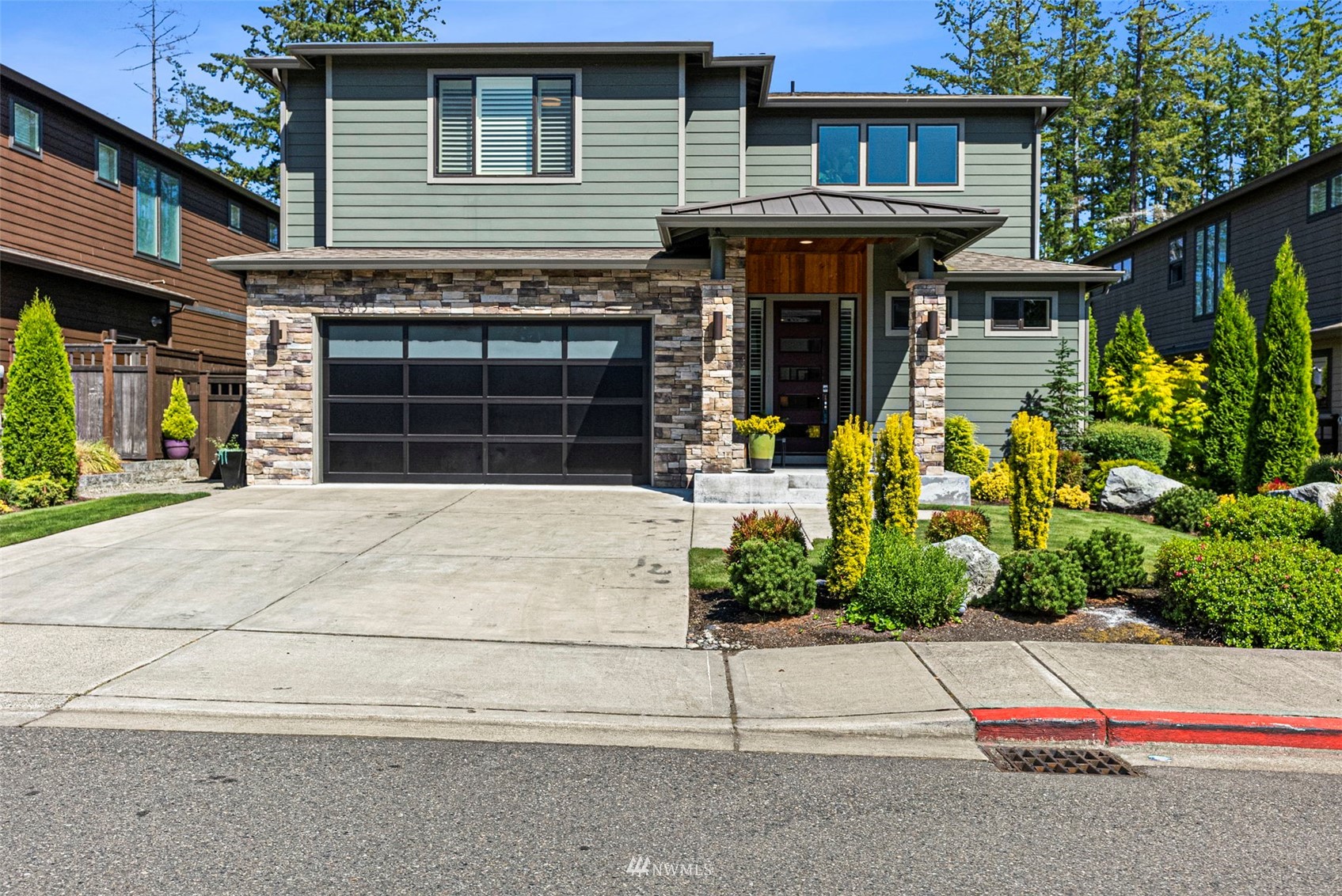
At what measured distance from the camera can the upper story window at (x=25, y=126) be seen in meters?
16.3

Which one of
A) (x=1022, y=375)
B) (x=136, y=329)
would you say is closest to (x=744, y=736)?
(x=1022, y=375)

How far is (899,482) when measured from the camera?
746 centimetres

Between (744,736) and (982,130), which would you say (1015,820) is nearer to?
(744,736)

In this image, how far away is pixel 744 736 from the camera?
4.87 metres

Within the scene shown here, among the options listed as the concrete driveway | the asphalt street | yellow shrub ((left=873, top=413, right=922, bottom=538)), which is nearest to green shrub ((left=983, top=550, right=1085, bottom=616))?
yellow shrub ((left=873, top=413, right=922, bottom=538))

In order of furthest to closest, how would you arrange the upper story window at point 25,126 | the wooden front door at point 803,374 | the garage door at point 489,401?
the upper story window at point 25,126 → the wooden front door at point 803,374 → the garage door at point 489,401

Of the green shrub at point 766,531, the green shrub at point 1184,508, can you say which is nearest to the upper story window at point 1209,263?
the green shrub at point 1184,508

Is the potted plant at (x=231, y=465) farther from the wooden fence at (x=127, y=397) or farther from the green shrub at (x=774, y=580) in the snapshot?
the green shrub at (x=774, y=580)

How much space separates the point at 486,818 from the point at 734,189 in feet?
39.9

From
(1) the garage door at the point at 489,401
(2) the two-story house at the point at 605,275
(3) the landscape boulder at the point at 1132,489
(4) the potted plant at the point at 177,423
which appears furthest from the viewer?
(4) the potted plant at the point at 177,423

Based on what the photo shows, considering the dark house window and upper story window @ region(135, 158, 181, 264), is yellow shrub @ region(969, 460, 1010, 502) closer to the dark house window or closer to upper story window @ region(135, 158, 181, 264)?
the dark house window

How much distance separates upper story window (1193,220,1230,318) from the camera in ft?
72.2

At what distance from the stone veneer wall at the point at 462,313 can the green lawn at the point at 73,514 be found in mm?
1642

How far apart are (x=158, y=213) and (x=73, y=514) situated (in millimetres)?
A: 11924
